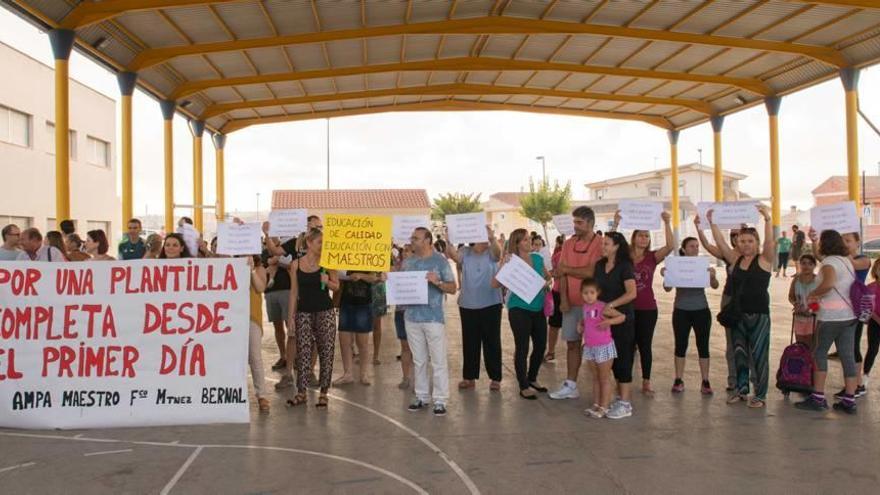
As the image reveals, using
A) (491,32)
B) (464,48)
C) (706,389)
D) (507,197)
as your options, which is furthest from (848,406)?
(507,197)

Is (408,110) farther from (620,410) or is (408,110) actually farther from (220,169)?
(620,410)

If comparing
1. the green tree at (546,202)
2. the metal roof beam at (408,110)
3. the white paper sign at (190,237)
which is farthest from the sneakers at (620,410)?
the green tree at (546,202)

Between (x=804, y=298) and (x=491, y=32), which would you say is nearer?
(x=804, y=298)

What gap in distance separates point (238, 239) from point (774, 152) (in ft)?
69.6

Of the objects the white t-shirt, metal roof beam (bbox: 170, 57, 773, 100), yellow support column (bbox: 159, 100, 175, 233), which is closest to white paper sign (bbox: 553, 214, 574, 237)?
the white t-shirt

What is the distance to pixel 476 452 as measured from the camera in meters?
5.39

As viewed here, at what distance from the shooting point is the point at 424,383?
682cm

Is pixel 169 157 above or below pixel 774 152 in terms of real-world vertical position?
below

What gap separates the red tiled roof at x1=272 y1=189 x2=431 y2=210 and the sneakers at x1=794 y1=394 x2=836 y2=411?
4811 centimetres

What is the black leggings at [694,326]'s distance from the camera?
283 inches

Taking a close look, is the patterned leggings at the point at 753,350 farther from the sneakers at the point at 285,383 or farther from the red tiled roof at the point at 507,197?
the red tiled roof at the point at 507,197

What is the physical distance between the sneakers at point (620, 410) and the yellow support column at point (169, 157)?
17.5 metres

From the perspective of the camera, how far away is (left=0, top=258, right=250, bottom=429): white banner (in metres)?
6.15

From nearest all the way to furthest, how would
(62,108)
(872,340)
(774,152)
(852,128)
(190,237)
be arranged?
(872,340), (190,237), (62,108), (852,128), (774,152)
